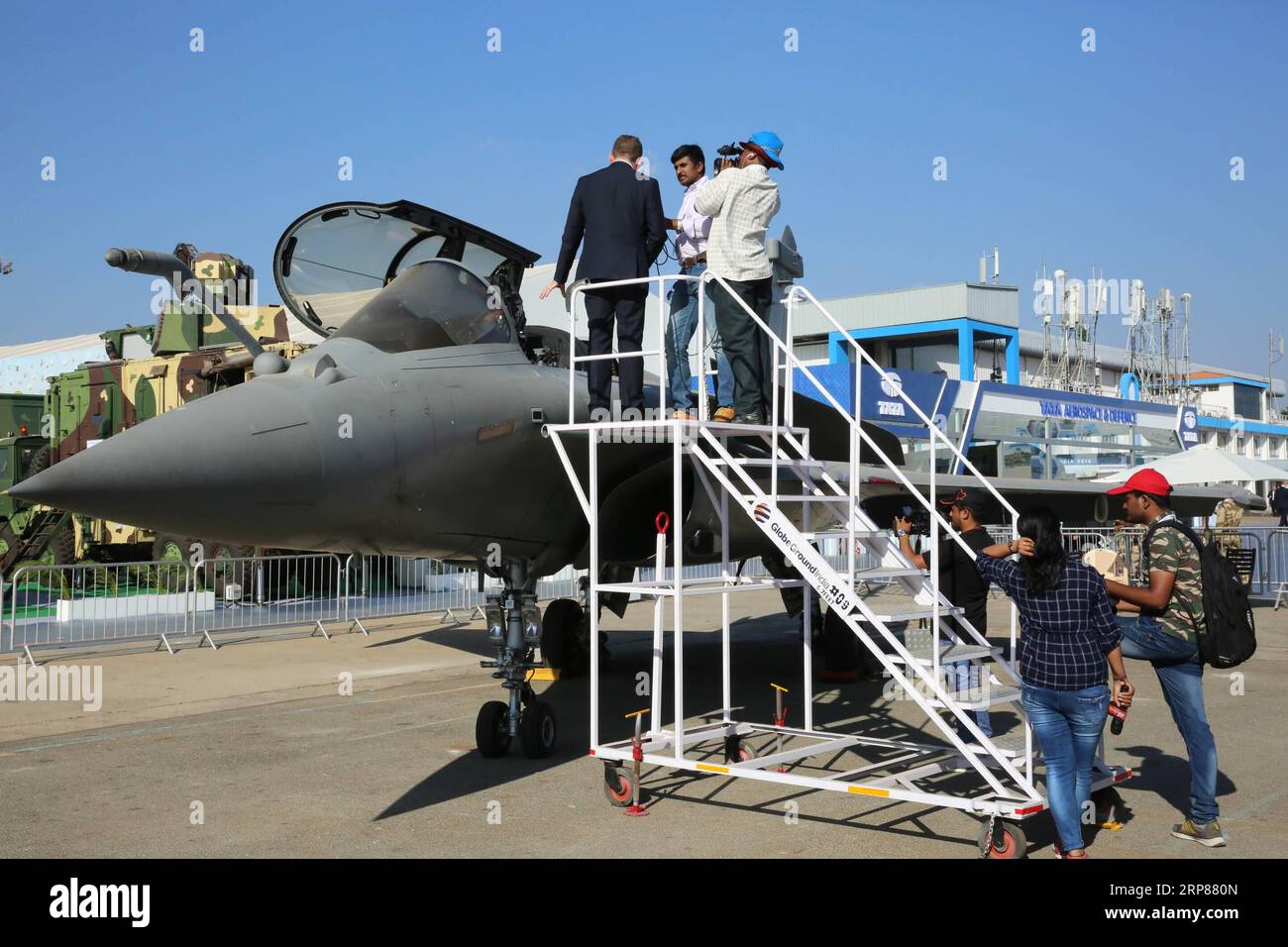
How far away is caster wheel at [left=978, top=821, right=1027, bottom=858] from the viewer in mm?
5352

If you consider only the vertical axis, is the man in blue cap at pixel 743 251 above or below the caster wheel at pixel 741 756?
above

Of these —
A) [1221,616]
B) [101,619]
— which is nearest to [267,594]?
[101,619]

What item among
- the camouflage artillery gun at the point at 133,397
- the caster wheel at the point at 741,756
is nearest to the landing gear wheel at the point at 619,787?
the caster wheel at the point at 741,756

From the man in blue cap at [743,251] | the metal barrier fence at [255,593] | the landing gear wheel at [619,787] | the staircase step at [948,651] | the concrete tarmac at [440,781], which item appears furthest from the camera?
the metal barrier fence at [255,593]

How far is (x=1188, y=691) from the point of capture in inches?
228

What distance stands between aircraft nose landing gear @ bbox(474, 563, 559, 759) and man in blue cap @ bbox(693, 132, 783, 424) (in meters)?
1.98

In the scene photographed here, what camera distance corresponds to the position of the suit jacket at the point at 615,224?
7543 mm

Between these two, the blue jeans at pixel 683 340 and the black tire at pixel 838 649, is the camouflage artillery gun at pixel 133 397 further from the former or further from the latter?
the blue jeans at pixel 683 340

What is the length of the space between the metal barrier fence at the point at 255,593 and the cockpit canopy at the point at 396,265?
373 cm

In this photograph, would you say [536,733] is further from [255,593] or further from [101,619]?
[255,593]

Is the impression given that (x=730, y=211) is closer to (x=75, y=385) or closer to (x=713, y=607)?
(x=713, y=607)

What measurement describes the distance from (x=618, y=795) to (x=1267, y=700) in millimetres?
7267

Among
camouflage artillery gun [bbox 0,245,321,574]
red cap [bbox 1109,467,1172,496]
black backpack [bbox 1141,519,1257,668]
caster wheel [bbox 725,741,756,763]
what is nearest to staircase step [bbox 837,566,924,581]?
red cap [bbox 1109,467,1172,496]
